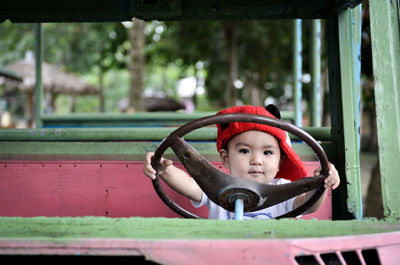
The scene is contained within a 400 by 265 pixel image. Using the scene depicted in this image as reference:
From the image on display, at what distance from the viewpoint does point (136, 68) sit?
6953 millimetres

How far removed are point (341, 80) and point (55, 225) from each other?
1.21 meters

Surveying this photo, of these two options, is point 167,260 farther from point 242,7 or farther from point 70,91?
point 70,91

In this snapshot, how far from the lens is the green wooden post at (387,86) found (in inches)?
40.8

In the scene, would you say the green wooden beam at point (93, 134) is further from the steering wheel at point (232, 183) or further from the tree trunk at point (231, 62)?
the tree trunk at point (231, 62)

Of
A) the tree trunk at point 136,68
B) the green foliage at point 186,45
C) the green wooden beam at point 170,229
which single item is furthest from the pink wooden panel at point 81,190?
the green foliage at point 186,45

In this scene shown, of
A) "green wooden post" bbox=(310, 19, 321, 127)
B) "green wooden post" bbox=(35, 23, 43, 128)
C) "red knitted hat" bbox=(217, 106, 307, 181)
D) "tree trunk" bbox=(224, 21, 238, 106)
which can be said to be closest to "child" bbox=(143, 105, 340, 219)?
"red knitted hat" bbox=(217, 106, 307, 181)

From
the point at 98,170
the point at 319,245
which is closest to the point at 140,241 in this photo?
the point at 319,245

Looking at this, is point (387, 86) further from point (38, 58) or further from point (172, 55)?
point (172, 55)

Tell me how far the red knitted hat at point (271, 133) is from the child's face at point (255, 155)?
2 centimetres

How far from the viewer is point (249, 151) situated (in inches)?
53.1

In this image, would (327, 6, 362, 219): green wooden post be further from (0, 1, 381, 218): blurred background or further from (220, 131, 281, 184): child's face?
(0, 1, 381, 218): blurred background

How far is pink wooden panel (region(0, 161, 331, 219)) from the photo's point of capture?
5.51 ft

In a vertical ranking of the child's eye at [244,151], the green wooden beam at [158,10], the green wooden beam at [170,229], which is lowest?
the green wooden beam at [170,229]

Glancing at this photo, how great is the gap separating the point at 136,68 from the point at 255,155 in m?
5.89
